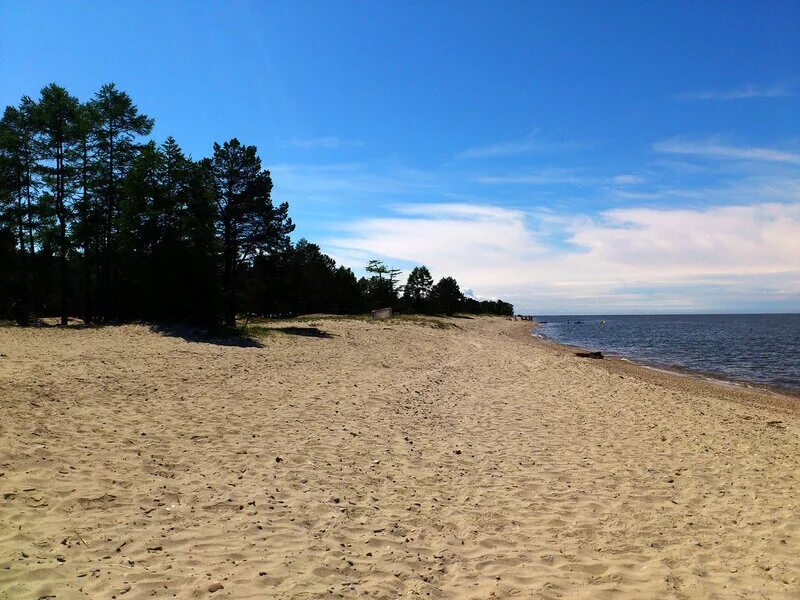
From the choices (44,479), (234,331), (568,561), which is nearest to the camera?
(568,561)

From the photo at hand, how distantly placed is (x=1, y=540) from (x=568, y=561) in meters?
6.62

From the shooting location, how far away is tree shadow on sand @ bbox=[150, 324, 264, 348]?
23.4 meters

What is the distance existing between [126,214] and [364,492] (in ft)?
92.0

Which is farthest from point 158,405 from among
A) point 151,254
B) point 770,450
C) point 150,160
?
point 150,160

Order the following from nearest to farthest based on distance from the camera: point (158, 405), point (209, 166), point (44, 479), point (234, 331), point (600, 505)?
point (44, 479), point (600, 505), point (158, 405), point (234, 331), point (209, 166)

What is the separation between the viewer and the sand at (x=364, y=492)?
550 cm

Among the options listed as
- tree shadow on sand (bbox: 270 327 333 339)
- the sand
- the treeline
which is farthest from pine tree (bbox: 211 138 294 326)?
the sand

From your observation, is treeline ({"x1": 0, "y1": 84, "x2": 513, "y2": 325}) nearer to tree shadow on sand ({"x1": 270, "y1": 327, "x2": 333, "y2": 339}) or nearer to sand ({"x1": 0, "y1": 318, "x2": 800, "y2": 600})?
tree shadow on sand ({"x1": 270, "y1": 327, "x2": 333, "y2": 339})

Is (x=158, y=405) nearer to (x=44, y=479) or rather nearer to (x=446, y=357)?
(x=44, y=479)

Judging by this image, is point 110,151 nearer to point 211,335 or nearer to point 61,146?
point 61,146

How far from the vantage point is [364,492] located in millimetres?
7965

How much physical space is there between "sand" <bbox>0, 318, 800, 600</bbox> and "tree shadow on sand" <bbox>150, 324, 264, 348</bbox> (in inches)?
290

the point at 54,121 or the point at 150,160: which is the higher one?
the point at 54,121

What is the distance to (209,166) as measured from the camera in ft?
119
